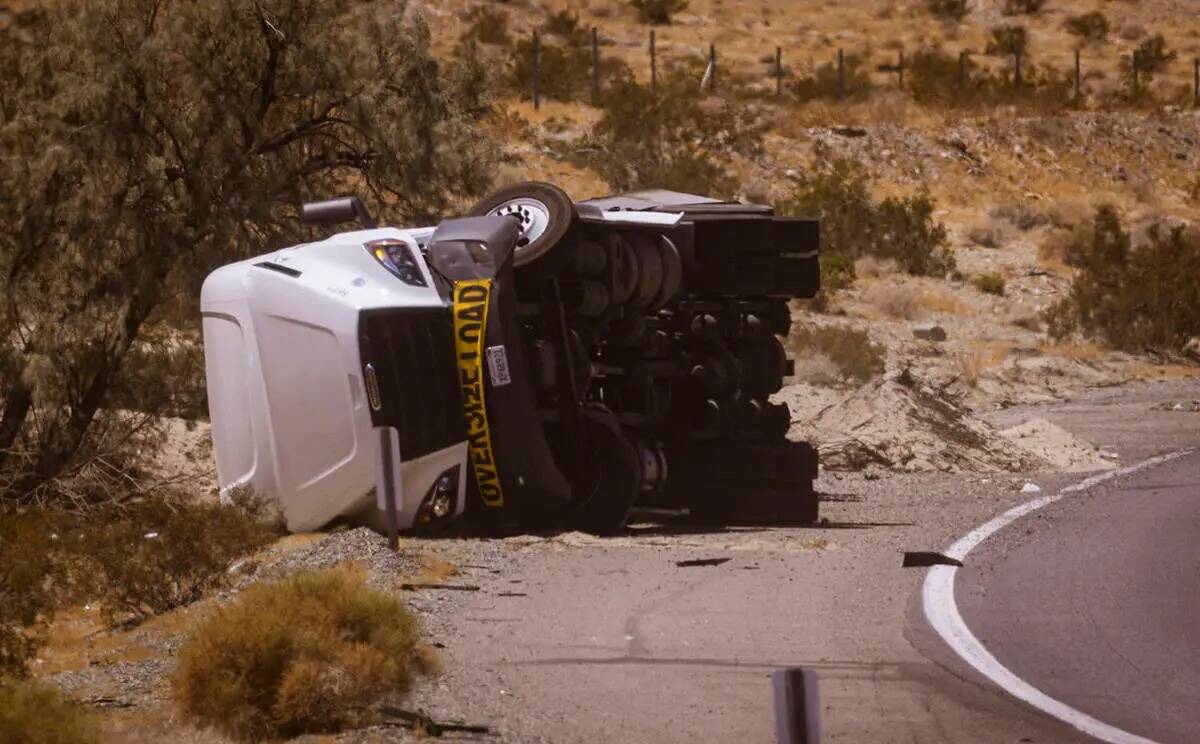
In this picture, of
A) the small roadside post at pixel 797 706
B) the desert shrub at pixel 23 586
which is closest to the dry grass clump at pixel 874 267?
the desert shrub at pixel 23 586

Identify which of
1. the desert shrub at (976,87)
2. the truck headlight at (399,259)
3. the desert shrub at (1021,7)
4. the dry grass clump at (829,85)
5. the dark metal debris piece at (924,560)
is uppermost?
the truck headlight at (399,259)

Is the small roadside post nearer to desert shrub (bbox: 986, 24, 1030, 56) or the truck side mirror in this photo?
the truck side mirror

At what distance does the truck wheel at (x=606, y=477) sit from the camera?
1390cm

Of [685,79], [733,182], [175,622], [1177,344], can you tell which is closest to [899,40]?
[685,79]

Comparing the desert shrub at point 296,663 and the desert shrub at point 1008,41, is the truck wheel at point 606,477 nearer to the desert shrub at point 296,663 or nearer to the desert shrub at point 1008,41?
the desert shrub at point 296,663

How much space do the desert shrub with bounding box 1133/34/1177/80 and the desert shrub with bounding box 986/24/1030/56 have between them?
3.91m

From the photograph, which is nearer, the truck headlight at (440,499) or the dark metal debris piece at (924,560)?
the dark metal debris piece at (924,560)

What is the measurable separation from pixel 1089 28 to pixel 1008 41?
6357mm

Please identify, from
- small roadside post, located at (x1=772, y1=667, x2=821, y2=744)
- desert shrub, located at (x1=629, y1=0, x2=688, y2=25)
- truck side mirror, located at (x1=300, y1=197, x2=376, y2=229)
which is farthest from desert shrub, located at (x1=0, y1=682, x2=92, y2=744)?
desert shrub, located at (x1=629, y1=0, x2=688, y2=25)

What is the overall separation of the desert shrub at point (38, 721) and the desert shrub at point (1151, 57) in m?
58.5

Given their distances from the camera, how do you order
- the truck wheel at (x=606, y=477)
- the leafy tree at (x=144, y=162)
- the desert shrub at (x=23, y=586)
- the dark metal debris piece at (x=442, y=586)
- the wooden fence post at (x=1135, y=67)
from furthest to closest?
the wooden fence post at (x=1135, y=67) → the leafy tree at (x=144, y=162) → the truck wheel at (x=606, y=477) → the dark metal debris piece at (x=442, y=586) → the desert shrub at (x=23, y=586)

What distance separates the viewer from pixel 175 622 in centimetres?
1099

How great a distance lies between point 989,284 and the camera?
122 ft

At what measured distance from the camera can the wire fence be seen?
49.9 m
